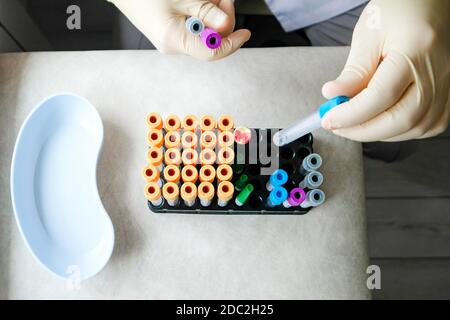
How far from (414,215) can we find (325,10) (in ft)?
2.10

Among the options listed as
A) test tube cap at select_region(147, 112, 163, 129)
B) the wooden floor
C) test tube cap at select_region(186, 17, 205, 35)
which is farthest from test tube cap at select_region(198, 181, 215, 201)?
the wooden floor

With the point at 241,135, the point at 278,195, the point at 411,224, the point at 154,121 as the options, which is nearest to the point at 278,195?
the point at 278,195

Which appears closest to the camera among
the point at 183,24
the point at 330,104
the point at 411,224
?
the point at 330,104

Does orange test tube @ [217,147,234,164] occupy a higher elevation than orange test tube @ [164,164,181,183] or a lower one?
higher

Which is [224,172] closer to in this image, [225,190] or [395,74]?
[225,190]

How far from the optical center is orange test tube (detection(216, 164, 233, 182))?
57 centimetres

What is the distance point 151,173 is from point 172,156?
0.12ft

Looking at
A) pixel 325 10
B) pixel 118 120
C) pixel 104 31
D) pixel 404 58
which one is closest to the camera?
pixel 404 58

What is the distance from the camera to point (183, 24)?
620 millimetres

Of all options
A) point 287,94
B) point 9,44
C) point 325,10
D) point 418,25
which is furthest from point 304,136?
point 9,44

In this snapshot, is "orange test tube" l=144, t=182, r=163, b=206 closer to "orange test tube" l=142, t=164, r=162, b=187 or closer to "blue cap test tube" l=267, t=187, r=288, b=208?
"orange test tube" l=142, t=164, r=162, b=187

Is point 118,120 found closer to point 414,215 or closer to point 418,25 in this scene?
point 418,25

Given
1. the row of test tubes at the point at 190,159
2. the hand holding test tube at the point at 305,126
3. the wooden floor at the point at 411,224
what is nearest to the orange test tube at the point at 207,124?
the row of test tubes at the point at 190,159

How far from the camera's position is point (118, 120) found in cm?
65
